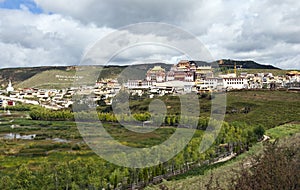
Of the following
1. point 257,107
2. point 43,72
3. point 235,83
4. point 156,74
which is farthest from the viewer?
point 43,72

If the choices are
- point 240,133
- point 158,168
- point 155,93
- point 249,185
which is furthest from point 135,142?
point 155,93

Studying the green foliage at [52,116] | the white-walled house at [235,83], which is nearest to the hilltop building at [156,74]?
the white-walled house at [235,83]

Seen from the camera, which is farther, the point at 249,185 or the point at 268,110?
the point at 268,110

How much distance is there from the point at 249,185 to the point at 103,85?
90531mm

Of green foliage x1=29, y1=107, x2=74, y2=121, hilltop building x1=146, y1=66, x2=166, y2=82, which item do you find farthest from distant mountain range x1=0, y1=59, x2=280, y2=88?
green foliage x1=29, y1=107, x2=74, y2=121

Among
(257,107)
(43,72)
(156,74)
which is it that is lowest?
(257,107)

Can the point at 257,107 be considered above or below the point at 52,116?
above

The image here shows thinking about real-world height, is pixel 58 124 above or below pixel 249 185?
below

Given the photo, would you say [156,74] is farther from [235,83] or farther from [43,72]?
[43,72]

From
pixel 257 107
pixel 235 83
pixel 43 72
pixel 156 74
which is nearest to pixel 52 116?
pixel 156 74

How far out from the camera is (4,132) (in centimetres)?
4256

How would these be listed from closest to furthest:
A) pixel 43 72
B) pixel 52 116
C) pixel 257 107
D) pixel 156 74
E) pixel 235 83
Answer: pixel 257 107 → pixel 52 116 → pixel 235 83 → pixel 156 74 → pixel 43 72

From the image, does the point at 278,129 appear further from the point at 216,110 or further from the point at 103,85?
the point at 103,85

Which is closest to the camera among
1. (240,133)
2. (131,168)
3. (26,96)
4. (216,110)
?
(131,168)
